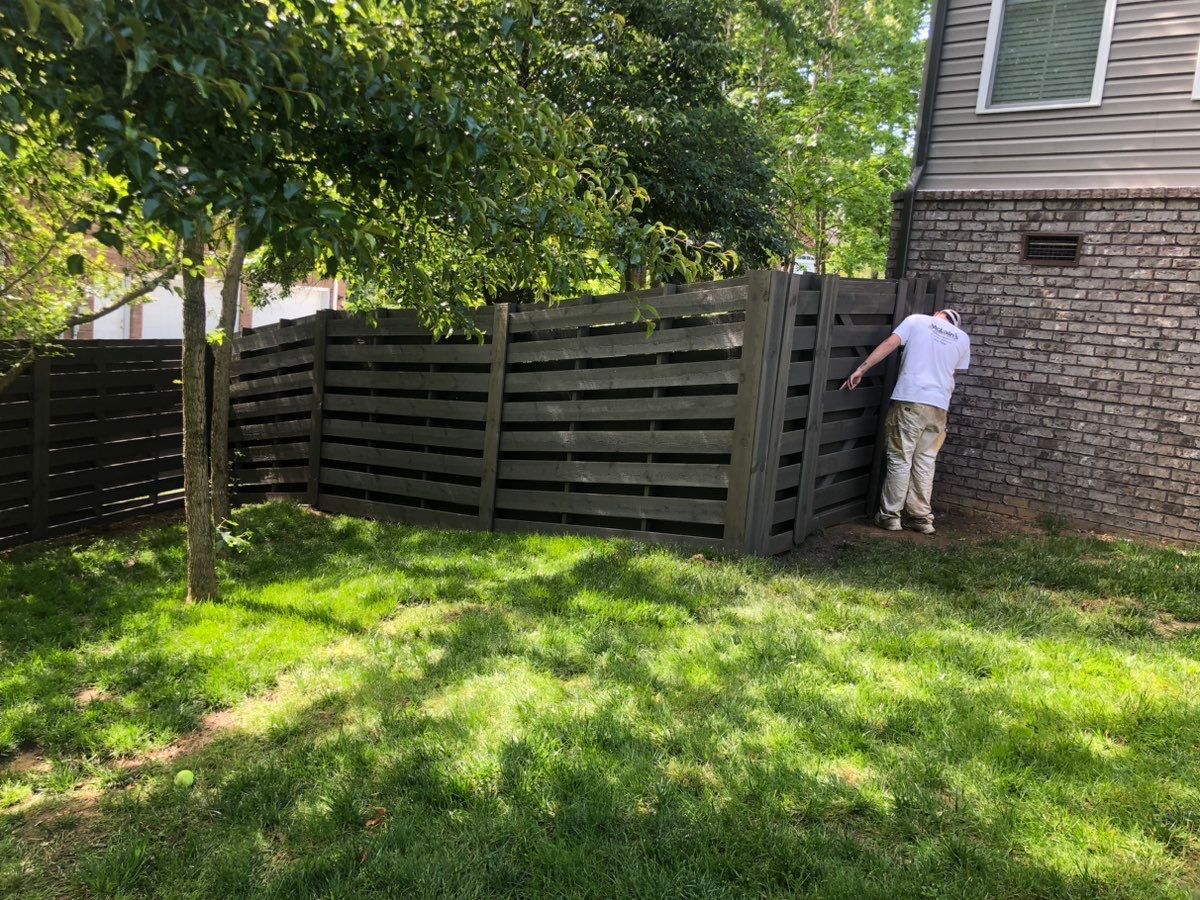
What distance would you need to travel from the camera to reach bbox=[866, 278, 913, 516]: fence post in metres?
6.81

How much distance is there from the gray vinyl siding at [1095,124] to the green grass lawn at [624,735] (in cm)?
329

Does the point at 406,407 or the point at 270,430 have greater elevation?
the point at 406,407

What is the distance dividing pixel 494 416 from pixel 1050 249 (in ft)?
15.6

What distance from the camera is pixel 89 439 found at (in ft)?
26.7

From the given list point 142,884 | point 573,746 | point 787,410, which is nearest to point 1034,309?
point 787,410

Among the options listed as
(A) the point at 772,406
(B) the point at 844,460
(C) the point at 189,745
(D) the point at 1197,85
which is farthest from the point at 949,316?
(C) the point at 189,745

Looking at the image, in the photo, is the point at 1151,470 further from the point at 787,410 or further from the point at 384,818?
the point at 384,818

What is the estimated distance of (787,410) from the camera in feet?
18.5

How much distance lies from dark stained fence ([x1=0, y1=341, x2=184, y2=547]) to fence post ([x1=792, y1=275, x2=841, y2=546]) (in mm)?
6255

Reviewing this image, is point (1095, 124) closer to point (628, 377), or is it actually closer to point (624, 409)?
point (628, 377)

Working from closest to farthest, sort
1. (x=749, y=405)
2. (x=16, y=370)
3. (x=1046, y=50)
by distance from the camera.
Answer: (x=749, y=405), (x=16, y=370), (x=1046, y=50)

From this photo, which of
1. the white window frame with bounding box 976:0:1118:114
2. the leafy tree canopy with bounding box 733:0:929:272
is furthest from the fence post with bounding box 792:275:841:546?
the leafy tree canopy with bounding box 733:0:929:272

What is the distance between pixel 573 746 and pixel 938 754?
1264 millimetres

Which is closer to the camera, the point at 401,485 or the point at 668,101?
the point at 401,485
